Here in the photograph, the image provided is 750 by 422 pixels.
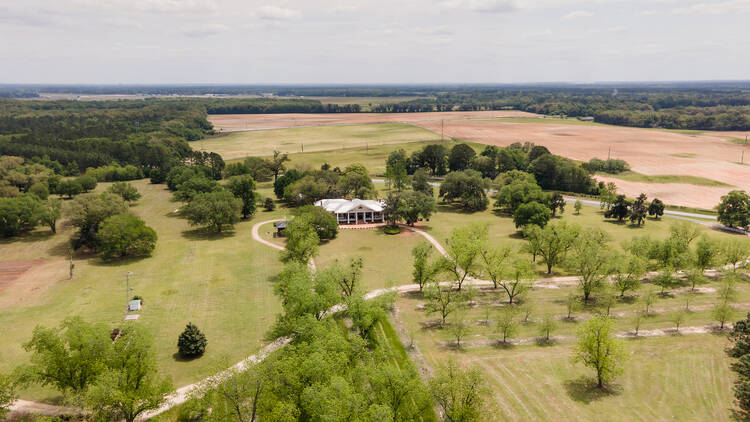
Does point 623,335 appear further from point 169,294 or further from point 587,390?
point 169,294

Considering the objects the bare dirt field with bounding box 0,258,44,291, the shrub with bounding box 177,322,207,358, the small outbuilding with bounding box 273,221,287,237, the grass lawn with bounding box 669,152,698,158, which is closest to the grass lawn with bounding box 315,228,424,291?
the small outbuilding with bounding box 273,221,287,237

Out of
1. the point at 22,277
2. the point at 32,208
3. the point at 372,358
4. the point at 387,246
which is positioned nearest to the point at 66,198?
the point at 32,208

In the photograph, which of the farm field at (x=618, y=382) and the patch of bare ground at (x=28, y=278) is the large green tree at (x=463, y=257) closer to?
the farm field at (x=618, y=382)

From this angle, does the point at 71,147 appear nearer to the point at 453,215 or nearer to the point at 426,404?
the point at 453,215

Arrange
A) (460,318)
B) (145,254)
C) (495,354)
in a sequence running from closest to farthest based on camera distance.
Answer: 1. (495,354)
2. (460,318)
3. (145,254)

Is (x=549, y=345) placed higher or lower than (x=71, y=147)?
lower

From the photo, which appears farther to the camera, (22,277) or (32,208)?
(32,208)

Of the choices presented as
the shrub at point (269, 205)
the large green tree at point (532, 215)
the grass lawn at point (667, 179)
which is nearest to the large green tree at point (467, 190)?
the large green tree at point (532, 215)
